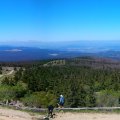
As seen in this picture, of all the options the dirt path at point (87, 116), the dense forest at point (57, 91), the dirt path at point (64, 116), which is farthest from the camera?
the dense forest at point (57, 91)

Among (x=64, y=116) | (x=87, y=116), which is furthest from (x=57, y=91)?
(x=87, y=116)

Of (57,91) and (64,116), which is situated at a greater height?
(64,116)

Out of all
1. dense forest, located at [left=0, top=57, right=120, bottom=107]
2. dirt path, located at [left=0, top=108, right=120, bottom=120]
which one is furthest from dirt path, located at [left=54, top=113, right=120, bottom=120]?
dense forest, located at [left=0, top=57, right=120, bottom=107]

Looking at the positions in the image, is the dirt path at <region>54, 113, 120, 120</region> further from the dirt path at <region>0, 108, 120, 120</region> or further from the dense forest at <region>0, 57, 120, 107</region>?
the dense forest at <region>0, 57, 120, 107</region>

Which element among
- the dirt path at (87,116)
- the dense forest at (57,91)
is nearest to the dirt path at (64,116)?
the dirt path at (87,116)

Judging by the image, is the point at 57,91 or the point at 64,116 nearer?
the point at 64,116

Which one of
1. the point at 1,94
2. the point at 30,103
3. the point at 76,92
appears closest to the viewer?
the point at 30,103

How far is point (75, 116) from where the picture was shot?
30.8 m

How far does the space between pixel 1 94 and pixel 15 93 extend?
8.25 metres

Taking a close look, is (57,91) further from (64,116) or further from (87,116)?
(87,116)

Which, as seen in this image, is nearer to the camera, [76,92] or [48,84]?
[76,92]

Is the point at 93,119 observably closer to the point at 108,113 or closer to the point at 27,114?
A: the point at 108,113

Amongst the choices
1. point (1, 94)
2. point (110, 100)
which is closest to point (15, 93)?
point (1, 94)

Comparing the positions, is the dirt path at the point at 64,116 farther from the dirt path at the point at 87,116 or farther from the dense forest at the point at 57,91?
the dense forest at the point at 57,91
